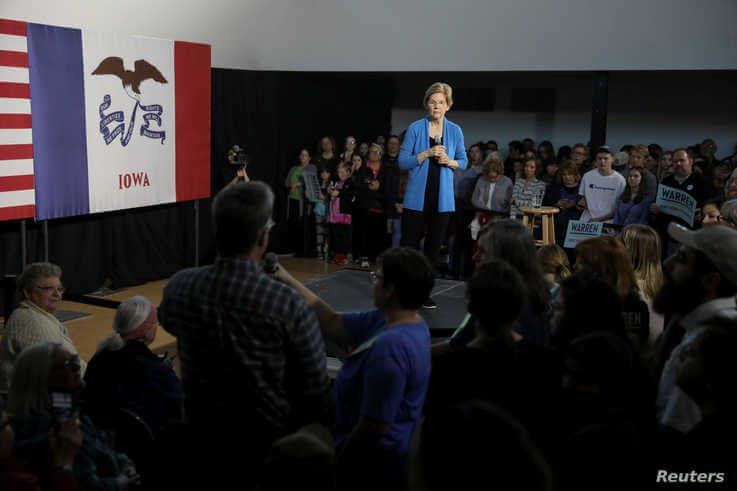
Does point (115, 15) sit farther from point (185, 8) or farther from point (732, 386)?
point (732, 386)

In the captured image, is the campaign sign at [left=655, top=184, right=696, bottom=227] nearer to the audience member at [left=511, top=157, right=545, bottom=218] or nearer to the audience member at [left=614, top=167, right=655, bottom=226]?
the audience member at [left=614, top=167, right=655, bottom=226]

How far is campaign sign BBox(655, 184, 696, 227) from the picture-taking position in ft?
18.8

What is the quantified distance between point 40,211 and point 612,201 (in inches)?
181

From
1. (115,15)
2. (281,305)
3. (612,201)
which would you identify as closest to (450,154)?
(612,201)

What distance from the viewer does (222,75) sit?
801 cm

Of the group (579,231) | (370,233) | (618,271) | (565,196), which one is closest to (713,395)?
(618,271)

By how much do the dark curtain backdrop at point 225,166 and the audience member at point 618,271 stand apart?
186 inches

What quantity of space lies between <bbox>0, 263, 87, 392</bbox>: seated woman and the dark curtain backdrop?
9.37 feet

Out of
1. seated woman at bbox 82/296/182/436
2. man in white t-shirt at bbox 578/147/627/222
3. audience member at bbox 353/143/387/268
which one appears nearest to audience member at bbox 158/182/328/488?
seated woman at bbox 82/296/182/436

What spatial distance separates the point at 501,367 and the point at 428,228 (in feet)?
9.71

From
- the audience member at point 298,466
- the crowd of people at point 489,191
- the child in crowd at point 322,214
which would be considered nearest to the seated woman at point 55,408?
the audience member at point 298,466

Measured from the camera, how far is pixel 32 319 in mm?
3373

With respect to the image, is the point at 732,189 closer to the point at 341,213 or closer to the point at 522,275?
the point at 522,275

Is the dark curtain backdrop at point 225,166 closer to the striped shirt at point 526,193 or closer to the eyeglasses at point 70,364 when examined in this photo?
the striped shirt at point 526,193
